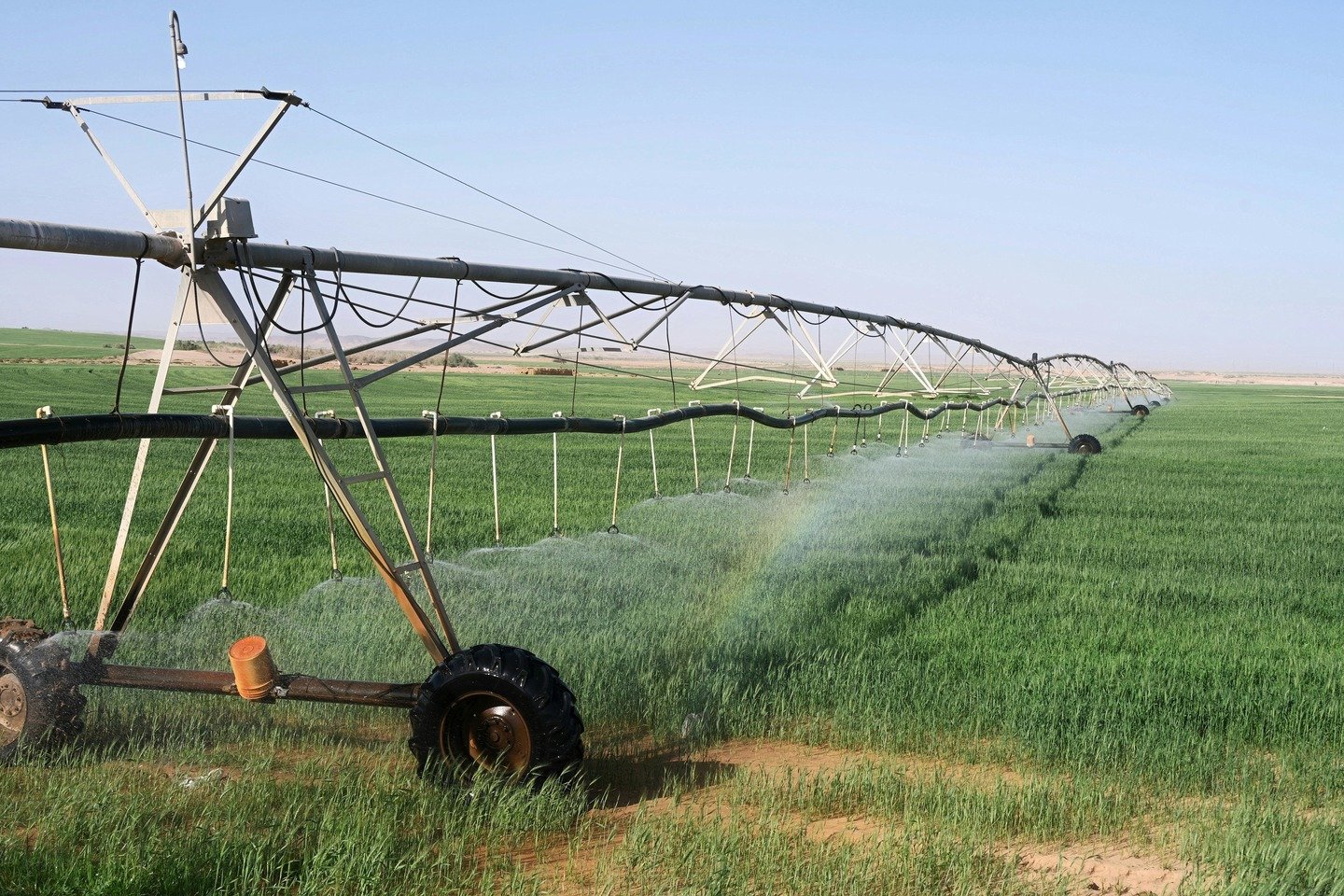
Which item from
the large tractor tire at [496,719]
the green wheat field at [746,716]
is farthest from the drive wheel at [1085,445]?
the large tractor tire at [496,719]

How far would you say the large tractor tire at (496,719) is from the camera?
4.57 m

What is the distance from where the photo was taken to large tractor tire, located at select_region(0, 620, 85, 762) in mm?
4902

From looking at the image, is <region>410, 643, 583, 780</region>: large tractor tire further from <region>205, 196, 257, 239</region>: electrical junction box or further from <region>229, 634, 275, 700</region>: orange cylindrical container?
<region>205, 196, 257, 239</region>: electrical junction box

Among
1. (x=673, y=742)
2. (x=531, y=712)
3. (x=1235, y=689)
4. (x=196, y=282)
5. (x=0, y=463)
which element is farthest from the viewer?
(x=0, y=463)

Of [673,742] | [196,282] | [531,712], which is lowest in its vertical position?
[673,742]

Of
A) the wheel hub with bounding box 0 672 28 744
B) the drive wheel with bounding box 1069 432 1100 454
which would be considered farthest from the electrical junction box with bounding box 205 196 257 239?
the drive wheel with bounding box 1069 432 1100 454

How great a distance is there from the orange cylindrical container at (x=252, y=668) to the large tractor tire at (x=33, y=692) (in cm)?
88

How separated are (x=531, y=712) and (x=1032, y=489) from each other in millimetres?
13769

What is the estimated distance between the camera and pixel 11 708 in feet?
16.4

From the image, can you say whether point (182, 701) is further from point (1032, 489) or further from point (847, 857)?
point (1032, 489)

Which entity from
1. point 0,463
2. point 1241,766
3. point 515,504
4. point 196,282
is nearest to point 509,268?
point 196,282

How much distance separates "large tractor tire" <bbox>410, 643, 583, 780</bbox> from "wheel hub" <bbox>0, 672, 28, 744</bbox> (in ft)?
5.55

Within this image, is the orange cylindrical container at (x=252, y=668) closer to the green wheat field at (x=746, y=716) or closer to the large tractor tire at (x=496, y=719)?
the green wheat field at (x=746, y=716)

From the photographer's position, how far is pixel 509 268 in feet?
21.7
